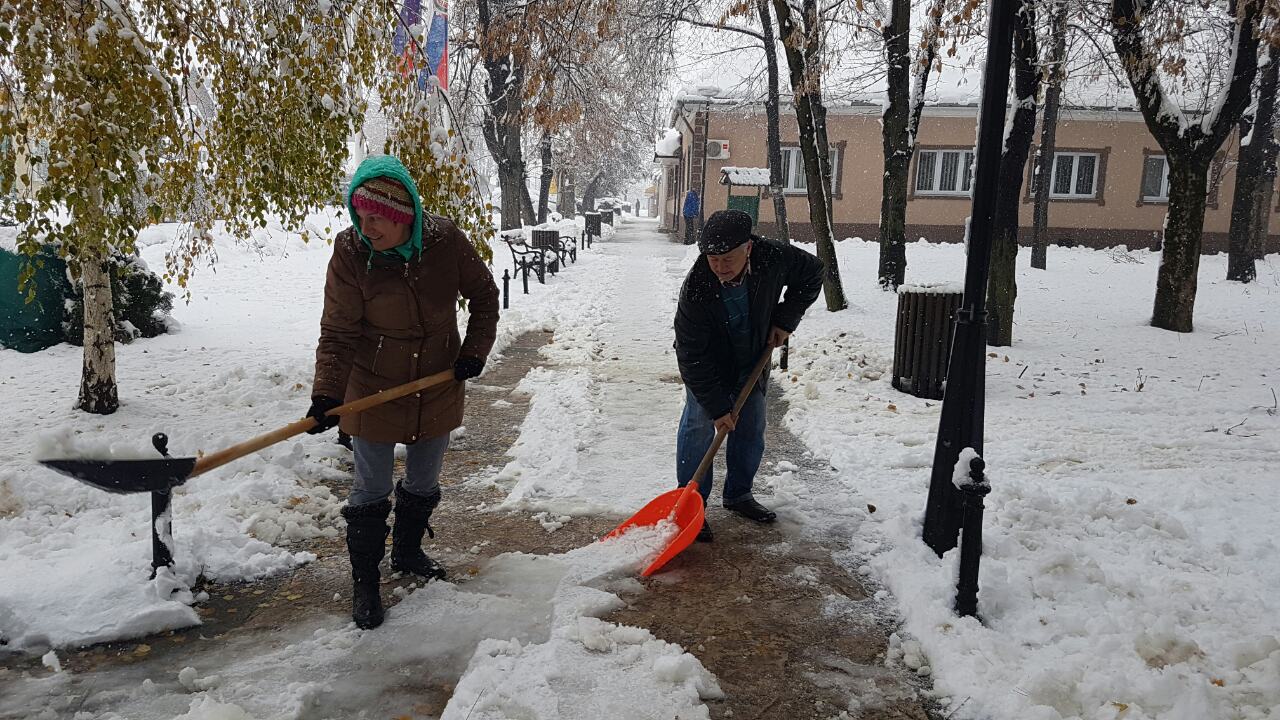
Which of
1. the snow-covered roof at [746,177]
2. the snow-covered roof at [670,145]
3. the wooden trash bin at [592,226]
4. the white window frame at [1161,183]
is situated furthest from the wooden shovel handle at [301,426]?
the snow-covered roof at [670,145]

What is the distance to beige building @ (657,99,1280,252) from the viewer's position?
2384cm

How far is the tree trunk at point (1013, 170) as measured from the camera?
760 cm

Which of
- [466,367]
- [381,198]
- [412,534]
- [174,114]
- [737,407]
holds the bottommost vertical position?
[412,534]

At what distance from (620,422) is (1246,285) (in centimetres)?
1523

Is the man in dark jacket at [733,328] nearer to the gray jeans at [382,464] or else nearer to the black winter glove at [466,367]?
the black winter glove at [466,367]

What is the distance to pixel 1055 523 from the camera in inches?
154

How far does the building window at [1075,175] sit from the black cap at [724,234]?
80.3 ft

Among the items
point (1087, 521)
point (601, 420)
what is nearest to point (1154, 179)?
point (601, 420)

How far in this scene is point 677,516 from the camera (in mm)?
4027

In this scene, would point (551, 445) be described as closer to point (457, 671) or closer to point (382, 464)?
point (382, 464)

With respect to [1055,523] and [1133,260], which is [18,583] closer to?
[1055,523]

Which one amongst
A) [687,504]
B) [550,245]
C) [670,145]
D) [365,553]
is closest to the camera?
[365,553]

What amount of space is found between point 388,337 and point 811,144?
26.9 ft

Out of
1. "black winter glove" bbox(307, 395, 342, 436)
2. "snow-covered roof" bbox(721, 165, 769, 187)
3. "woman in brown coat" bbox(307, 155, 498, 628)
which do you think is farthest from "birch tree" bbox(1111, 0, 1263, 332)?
"snow-covered roof" bbox(721, 165, 769, 187)
